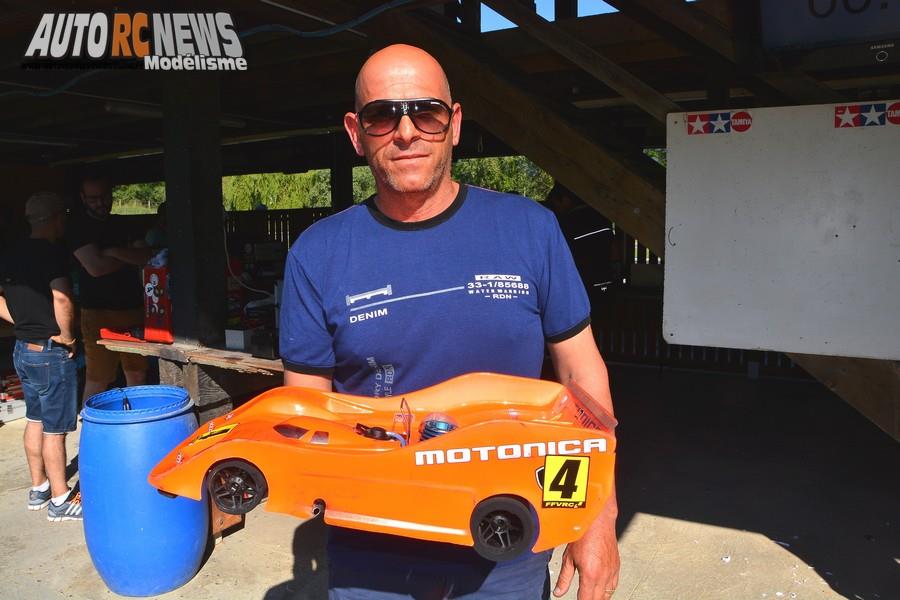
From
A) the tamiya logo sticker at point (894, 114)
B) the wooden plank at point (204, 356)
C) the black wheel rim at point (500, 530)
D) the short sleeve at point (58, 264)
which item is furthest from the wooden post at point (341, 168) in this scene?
the black wheel rim at point (500, 530)

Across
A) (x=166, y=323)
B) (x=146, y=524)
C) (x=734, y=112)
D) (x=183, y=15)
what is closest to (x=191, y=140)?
(x=183, y=15)

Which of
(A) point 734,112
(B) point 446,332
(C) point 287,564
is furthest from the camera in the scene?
(C) point 287,564

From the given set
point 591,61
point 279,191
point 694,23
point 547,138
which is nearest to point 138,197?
point 279,191

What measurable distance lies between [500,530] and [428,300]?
595mm

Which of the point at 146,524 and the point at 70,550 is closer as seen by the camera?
the point at 146,524

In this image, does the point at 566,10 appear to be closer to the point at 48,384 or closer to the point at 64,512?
the point at 48,384

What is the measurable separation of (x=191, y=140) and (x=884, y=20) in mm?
4331

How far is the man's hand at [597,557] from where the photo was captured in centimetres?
162

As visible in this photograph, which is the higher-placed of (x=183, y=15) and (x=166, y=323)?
(x=183, y=15)

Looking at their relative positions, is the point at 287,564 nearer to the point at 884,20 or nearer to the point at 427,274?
the point at 427,274

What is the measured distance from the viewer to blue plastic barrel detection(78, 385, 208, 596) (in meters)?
3.50

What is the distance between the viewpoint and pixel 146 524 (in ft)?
11.7

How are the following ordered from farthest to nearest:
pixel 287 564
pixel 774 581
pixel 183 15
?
pixel 183 15, pixel 287 564, pixel 774 581

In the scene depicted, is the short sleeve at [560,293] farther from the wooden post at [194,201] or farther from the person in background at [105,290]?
the person in background at [105,290]
